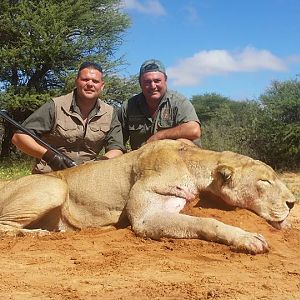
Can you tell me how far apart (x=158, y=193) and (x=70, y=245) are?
0.96 meters

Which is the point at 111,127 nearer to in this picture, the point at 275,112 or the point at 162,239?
the point at 162,239

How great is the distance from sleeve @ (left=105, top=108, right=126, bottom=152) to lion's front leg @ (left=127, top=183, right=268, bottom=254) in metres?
2.02

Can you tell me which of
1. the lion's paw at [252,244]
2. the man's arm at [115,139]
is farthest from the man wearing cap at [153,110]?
the lion's paw at [252,244]

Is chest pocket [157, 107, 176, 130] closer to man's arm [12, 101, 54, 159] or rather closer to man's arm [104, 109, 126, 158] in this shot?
man's arm [104, 109, 126, 158]

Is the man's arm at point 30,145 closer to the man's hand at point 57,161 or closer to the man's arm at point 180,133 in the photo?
the man's hand at point 57,161

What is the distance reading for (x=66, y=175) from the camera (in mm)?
6254

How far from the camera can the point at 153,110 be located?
7805 mm

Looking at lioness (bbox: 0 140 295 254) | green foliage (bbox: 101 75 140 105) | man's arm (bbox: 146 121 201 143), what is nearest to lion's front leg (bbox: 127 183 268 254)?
lioness (bbox: 0 140 295 254)

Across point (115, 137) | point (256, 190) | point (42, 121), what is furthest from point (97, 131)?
point (256, 190)

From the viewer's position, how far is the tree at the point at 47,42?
22.9m

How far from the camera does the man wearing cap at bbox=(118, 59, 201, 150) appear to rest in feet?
25.0

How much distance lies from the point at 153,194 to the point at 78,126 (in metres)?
2.39

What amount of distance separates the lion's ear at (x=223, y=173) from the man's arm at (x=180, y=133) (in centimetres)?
181

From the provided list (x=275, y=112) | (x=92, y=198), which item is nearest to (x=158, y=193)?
(x=92, y=198)
